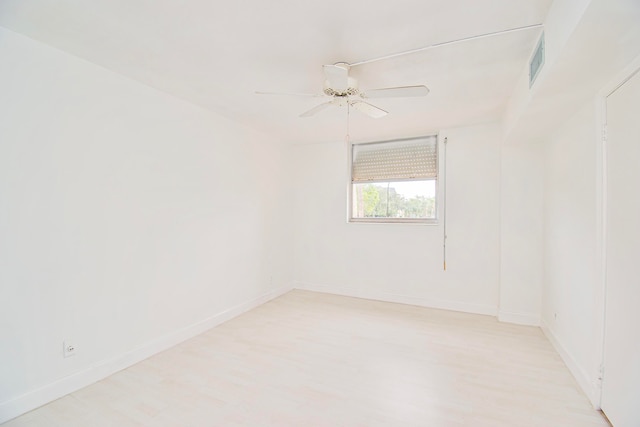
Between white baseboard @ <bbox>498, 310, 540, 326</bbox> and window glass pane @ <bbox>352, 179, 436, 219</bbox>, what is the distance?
147 centimetres

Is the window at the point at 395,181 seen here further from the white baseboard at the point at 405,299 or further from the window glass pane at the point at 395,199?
the white baseboard at the point at 405,299

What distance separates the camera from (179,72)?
237 centimetres

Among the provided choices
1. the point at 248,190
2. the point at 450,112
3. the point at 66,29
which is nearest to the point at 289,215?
the point at 248,190

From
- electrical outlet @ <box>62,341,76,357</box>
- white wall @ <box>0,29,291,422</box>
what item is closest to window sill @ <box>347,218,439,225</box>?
white wall @ <box>0,29,291,422</box>

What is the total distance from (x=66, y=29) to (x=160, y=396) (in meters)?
2.53

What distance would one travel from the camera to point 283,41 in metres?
1.92

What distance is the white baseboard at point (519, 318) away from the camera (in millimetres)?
3400

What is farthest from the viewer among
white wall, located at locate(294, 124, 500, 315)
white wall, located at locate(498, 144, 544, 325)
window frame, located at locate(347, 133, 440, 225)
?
window frame, located at locate(347, 133, 440, 225)

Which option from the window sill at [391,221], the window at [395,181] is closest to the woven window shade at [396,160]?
the window at [395,181]

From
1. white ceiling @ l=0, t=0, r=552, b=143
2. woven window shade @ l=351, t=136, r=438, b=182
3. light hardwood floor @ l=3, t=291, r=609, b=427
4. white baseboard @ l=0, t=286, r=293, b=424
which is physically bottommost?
light hardwood floor @ l=3, t=291, r=609, b=427

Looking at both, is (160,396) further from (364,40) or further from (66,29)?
(364,40)

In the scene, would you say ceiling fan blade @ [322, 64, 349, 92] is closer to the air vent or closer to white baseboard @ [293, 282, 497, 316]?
the air vent

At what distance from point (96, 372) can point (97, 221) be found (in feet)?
3.85

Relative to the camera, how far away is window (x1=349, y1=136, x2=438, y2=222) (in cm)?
418
